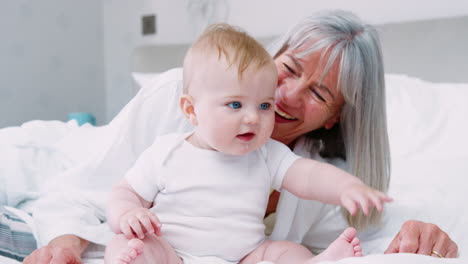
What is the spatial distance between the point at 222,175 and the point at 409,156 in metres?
1.00

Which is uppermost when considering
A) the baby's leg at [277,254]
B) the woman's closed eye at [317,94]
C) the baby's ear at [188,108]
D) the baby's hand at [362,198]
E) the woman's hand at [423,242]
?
the baby's ear at [188,108]

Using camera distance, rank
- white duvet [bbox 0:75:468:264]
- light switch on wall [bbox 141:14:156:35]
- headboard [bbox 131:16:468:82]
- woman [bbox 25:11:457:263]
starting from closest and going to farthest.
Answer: woman [bbox 25:11:457:263] < white duvet [bbox 0:75:468:264] < headboard [bbox 131:16:468:82] < light switch on wall [bbox 141:14:156:35]

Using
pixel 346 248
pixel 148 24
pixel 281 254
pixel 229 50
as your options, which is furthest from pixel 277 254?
pixel 148 24

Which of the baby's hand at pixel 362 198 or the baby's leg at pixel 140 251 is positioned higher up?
the baby's hand at pixel 362 198

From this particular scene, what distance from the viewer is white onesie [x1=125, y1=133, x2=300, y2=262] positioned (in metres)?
0.86

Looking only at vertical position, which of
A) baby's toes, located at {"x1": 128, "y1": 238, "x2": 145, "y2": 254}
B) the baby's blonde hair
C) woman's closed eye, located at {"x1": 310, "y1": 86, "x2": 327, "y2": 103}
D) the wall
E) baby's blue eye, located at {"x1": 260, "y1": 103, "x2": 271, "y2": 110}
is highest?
the baby's blonde hair

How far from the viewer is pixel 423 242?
89 centimetres

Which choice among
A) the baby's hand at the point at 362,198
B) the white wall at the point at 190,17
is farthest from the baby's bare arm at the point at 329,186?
the white wall at the point at 190,17

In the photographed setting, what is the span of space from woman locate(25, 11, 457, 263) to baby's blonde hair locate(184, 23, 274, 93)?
256mm

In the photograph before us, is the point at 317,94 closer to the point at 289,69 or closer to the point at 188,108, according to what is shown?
the point at 289,69

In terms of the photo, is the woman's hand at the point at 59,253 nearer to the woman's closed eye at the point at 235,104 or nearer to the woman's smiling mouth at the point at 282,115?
the woman's closed eye at the point at 235,104

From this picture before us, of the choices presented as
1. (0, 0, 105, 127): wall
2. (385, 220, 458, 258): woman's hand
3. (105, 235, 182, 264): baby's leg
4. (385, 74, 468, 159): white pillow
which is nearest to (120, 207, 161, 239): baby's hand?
(105, 235, 182, 264): baby's leg

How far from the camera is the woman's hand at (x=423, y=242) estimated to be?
34.5 inches

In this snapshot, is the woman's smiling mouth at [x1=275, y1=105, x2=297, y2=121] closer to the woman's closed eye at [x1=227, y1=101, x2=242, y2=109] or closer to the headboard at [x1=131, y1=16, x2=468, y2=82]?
the woman's closed eye at [x1=227, y1=101, x2=242, y2=109]
